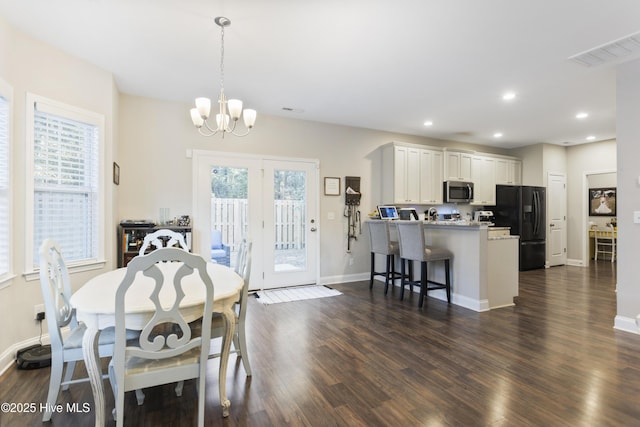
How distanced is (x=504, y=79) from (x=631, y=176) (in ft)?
5.13

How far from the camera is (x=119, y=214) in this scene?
13.1 feet

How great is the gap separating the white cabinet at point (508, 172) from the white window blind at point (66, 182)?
23.2ft

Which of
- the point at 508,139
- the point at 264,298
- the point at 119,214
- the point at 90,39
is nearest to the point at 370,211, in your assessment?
the point at 264,298

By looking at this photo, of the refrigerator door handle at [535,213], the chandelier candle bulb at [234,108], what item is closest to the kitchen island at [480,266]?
the chandelier candle bulb at [234,108]

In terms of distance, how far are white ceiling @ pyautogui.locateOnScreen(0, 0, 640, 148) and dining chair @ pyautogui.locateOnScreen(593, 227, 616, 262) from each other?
3821mm

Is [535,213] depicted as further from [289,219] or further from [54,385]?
[54,385]

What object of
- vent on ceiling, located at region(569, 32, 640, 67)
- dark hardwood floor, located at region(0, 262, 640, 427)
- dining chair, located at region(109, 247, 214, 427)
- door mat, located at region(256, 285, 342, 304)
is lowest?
dark hardwood floor, located at region(0, 262, 640, 427)

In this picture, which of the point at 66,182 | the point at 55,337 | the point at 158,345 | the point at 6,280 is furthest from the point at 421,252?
the point at 6,280

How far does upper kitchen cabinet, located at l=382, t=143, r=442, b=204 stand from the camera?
18.3 feet

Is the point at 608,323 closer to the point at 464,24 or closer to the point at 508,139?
the point at 464,24

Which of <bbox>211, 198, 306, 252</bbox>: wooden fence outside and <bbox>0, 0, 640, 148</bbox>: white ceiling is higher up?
<bbox>0, 0, 640, 148</bbox>: white ceiling

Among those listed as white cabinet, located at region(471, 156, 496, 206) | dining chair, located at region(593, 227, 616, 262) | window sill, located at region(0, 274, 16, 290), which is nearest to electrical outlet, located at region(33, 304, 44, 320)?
window sill, located at region(0, 274, 16, 290)

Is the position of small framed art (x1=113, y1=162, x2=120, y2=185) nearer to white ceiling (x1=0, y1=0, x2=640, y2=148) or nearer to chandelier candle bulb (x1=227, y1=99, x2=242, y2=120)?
white ceiling (x1=0, y1=0, x2=640, y2=148)

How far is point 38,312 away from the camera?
111 inches
